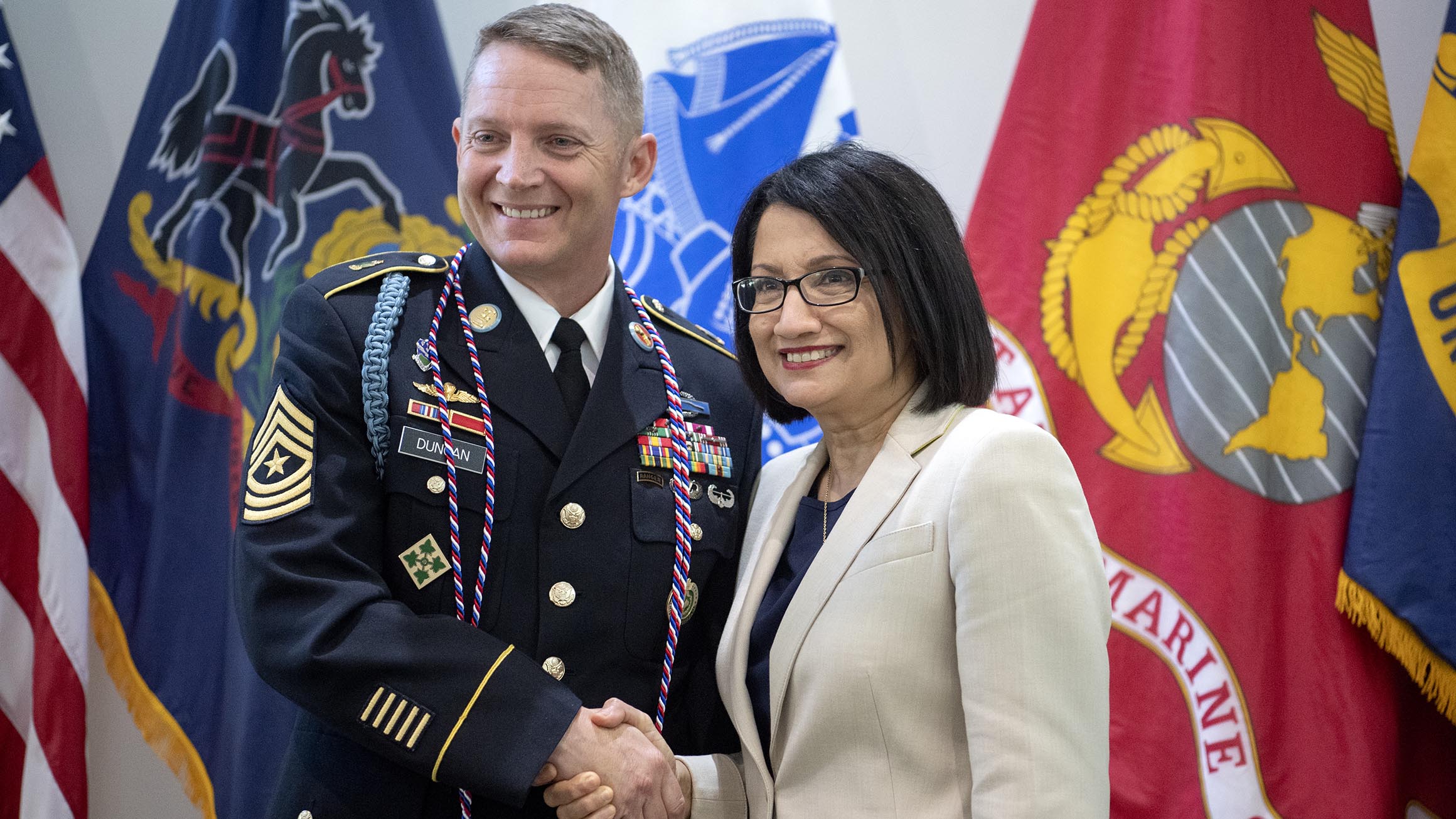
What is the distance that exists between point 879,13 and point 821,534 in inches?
66.4

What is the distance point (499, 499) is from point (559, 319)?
1.05 ft

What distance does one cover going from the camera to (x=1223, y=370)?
2.36 meters

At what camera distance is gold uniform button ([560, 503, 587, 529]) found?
1.61 m

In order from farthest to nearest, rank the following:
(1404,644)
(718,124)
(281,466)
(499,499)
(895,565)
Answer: (718,124) < (1404,644) < (499,499) < (281,466) < (895,565)

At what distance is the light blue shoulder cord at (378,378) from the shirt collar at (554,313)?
0.65 ft

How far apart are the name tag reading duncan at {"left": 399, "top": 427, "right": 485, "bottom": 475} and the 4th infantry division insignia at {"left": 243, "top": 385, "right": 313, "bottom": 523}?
0.13 m

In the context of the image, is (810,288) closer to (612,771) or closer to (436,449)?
(436,449)

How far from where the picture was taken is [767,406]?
1816mm

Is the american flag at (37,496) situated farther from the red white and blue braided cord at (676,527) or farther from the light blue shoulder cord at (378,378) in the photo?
the red white and blue braided cord at (676,527)

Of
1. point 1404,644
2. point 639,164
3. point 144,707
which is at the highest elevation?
point 639,164

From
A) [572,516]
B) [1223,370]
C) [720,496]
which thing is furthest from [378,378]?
[1223,370]

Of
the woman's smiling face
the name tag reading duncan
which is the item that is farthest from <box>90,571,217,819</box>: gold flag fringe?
the woman's smiling face

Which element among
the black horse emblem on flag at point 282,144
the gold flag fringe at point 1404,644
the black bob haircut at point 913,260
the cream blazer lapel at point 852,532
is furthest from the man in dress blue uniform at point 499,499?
the gold flag fringe at point 1404,644

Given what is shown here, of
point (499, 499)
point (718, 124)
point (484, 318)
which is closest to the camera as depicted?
point (499, 499)
